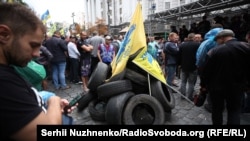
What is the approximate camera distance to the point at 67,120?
1457 millimetres

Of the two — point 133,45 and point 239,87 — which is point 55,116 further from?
point 133,45

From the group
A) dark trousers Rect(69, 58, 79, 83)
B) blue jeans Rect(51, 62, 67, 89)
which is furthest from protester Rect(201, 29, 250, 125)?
dark trousers Rect(69, 58, 79, 83)

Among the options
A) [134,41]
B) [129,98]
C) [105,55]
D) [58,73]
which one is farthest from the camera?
[58,73]

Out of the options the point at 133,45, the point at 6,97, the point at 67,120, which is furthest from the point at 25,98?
the point at 133,45

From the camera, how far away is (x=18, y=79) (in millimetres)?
1216

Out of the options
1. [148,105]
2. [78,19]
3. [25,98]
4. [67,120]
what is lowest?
[148,105]

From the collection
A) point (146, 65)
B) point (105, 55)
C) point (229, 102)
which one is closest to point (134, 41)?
point (146, 65)

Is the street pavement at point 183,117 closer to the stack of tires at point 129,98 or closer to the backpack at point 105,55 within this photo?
the stack of tires at point 129,98

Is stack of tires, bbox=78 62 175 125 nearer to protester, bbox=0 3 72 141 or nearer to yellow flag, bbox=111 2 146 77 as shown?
yellow flag, bbox=111 2 146 77

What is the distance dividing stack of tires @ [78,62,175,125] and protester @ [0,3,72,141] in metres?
3.40

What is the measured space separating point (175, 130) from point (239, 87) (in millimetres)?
2546

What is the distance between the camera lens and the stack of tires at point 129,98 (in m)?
4.69

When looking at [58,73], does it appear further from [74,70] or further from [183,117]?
[183,117]

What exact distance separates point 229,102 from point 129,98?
72.8 inches
